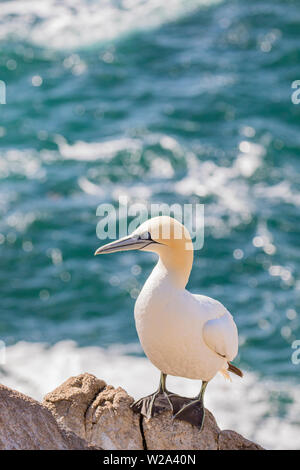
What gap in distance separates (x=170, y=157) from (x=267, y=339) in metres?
11.2

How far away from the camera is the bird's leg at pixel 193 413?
425 inches

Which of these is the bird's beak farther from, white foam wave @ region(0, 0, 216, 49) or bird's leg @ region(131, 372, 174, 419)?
white foam wave @ region(0, 0, 216, 49)

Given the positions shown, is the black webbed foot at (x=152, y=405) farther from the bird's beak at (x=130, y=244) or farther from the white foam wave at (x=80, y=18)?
the white foam wave at (x=80, y=18)

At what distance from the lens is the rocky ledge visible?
1010 cm

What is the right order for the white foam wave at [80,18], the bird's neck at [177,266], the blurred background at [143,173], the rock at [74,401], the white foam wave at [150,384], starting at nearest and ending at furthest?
the bird's neck at [177,266] < the rock at [74,401] < the white foam wave at [150,384] < the blurred background at [143,173] < the white foam wave at [80,18]

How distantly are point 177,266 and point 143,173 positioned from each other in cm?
2856

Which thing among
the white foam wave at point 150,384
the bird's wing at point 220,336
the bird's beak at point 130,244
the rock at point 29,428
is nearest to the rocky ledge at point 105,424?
the rock at point 29,428

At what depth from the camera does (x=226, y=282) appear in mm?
33969

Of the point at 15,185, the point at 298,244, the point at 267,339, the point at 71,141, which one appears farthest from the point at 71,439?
the point at 71,141

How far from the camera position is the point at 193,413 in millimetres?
10875

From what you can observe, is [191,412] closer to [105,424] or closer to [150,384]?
[105,424]

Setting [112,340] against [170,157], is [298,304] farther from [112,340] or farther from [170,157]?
[170,157]

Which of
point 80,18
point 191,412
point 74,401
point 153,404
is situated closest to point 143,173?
point 80,18

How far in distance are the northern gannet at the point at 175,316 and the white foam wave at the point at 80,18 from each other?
39651 millimetres
